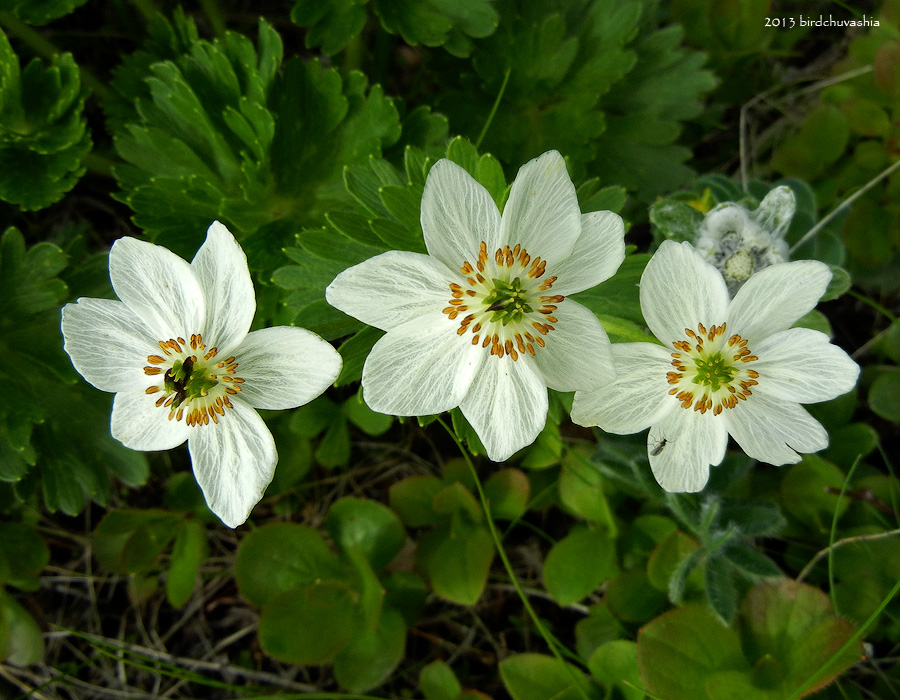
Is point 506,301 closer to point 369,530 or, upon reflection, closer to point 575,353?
point 575,353

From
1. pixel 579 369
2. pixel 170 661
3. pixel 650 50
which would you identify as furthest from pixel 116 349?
pixel 650 50

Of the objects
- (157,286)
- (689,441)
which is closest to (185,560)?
(157,286)

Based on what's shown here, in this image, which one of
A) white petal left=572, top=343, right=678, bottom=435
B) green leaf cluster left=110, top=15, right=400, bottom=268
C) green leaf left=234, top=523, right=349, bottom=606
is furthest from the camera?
green leaf left=234, top=523, right=349, bottom=606

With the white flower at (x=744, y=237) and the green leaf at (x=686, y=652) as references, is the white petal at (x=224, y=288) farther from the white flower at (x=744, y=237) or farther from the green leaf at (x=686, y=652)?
the green leaf at (x=686, y=652)

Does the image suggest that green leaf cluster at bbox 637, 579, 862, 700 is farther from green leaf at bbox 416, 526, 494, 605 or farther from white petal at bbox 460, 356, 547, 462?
white petal at bbox 460, 356, 547, 462

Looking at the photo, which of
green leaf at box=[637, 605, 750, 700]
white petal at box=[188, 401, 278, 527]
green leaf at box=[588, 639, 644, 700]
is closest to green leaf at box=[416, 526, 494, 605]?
green leaf at box=[588, 639, 644, 700]

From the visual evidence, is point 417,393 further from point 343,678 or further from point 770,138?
point 770,138
